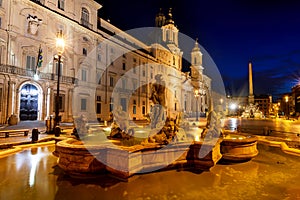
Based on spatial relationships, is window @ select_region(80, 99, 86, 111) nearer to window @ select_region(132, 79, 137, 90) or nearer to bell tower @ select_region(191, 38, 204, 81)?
window @ select_region(132, 79, 137, 90)

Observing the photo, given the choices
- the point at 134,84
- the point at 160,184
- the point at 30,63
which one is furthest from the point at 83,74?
the point at 160,184

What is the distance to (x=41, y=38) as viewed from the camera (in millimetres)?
23750

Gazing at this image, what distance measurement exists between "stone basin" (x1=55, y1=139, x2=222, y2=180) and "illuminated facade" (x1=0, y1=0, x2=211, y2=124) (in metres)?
7.51

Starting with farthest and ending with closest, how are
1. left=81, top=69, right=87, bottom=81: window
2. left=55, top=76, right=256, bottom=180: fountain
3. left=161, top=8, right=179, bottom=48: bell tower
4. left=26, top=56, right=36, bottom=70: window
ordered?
1. left=161, top=8, right=179, bottom=48: bell tower
2. left=81, top=69, right=87, bottom=81: window
3. left=26, top=56, right=36, bottom=70: window
4. left=55, top=76, right=256, bottom=180: fountain

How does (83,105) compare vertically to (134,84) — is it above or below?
below

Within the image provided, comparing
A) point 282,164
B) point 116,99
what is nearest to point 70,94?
point 116,99

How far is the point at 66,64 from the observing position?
26.5m

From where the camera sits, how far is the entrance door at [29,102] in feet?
73.2

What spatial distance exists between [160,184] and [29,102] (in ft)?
74.9

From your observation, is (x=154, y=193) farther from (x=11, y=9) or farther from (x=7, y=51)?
(x=11, y=9)

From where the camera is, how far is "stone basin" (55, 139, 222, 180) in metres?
5.45

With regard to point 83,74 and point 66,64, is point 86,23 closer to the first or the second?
point 66,64

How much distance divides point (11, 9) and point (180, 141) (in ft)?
78.0

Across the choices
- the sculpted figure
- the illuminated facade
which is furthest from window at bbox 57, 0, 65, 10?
the sculpted figure
